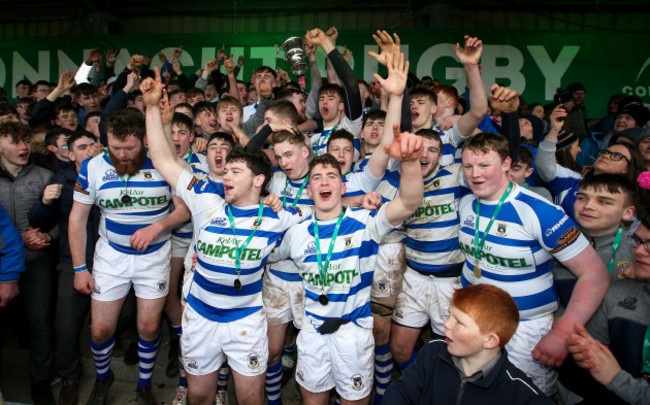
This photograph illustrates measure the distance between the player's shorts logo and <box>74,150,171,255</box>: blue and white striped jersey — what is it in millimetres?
2621

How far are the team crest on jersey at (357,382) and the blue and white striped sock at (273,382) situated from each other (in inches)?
34.9

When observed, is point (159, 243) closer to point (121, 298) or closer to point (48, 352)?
point (121, 298)

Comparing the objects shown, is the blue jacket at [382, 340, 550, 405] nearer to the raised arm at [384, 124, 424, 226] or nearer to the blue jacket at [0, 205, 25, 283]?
the raised arm at [384, 124, 424, 226]

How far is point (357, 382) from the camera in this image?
3041 mm

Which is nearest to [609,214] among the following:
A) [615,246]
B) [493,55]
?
[615,246]

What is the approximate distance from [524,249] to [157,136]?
2.58 metres

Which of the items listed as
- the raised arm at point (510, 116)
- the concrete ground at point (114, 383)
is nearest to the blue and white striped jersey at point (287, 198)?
the concrete ground at point (114, 383)

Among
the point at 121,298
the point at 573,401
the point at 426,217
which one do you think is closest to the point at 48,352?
the point at 121,298

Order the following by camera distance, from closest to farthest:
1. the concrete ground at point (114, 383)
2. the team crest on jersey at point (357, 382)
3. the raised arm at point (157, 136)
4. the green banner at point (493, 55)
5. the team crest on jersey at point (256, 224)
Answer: the team crest on jersey at point (357, 382) → the team crest on jersey at point (256, 224) → the raised arm at point (157, 136) → the concrete ground at point (114, 383) → the green banner at point (493, 55)

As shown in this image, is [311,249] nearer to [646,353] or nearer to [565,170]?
[646,353]

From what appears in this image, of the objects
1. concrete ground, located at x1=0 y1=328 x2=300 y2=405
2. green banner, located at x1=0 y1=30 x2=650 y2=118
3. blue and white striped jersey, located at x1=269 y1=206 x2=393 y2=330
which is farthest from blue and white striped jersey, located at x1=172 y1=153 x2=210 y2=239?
green banner, located at x1=0 y1=30 x2=650 y2=118

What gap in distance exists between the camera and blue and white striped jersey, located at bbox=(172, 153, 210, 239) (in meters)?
4.38

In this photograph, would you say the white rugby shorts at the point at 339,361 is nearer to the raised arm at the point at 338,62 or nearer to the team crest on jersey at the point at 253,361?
the team crest on jersey at the point at 253,361

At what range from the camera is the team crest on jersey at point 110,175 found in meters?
3.71
